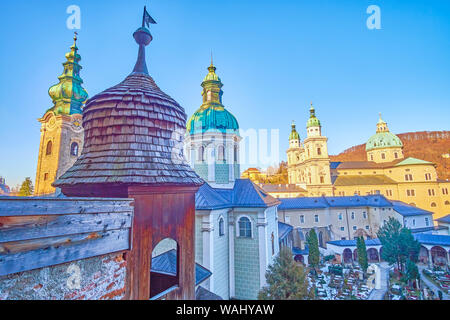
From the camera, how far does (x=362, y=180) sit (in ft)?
140

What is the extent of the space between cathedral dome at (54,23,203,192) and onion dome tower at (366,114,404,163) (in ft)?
195

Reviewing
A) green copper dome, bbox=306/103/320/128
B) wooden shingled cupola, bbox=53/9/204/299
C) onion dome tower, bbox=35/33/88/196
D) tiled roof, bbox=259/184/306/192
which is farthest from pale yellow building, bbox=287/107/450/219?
wooden shingled cupola, bbox=53/9/204/299

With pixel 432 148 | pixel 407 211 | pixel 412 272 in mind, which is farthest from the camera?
pixel 432 148

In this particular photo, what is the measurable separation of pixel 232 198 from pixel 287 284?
5986 mm

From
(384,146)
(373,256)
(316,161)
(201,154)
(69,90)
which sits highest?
(384,146)

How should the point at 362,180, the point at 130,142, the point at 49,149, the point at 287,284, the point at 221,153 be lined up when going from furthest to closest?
the point at 362,180
the point at 49,149
the point at 221,153
the point at 287,284
the point at 130,142

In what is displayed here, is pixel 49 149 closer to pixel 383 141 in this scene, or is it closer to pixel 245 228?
pixel 245 228

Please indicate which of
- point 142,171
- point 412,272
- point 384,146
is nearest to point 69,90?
point 142,171

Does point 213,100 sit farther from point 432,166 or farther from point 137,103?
point 432,166

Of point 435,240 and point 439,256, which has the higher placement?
point 435,240

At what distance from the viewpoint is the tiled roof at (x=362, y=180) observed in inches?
1637

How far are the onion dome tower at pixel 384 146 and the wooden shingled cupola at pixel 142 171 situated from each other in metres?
59.5

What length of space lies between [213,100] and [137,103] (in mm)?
13719
